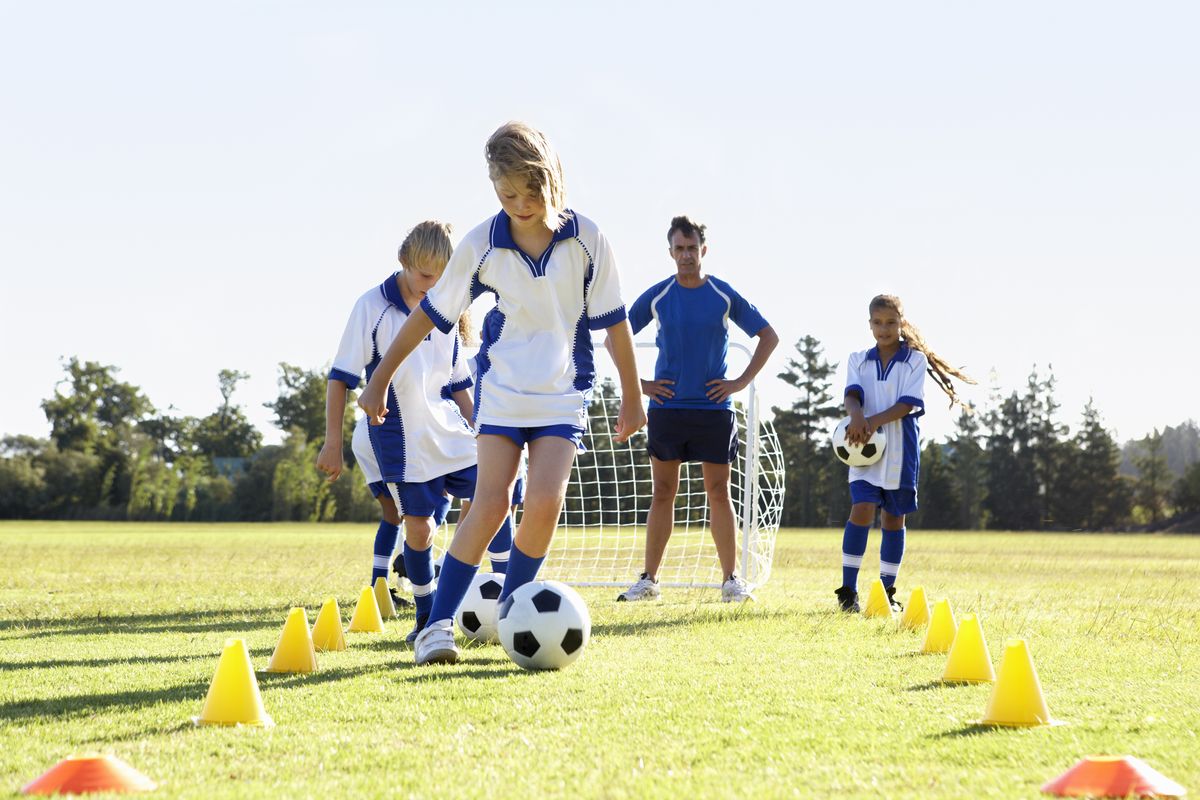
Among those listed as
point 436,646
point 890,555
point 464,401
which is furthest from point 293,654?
point 890,555

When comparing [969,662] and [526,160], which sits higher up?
[526,160]

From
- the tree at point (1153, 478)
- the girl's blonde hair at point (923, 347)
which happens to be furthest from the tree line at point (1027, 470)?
the girl's blonde hair at point (923, 347)

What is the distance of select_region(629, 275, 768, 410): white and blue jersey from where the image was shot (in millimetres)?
7816

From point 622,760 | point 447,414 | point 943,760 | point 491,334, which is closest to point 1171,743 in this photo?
point 943,760

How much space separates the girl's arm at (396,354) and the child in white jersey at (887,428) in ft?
11.7

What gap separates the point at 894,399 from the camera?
7.65 metres

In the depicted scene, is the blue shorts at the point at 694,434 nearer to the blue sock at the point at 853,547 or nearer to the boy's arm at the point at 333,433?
the blue sock at the point at 853,547

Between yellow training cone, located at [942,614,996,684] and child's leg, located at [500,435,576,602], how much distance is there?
149 centimetres

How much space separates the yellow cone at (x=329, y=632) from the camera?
200 inches

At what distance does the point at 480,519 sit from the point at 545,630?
0.59 meters

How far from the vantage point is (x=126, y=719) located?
3.34 metres

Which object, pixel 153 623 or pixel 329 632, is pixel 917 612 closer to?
pixel 329 632

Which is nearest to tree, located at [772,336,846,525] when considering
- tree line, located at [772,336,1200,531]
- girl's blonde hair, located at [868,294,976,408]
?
tree line, located at [772,336,1200,531]

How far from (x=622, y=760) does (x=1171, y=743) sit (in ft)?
4.55
